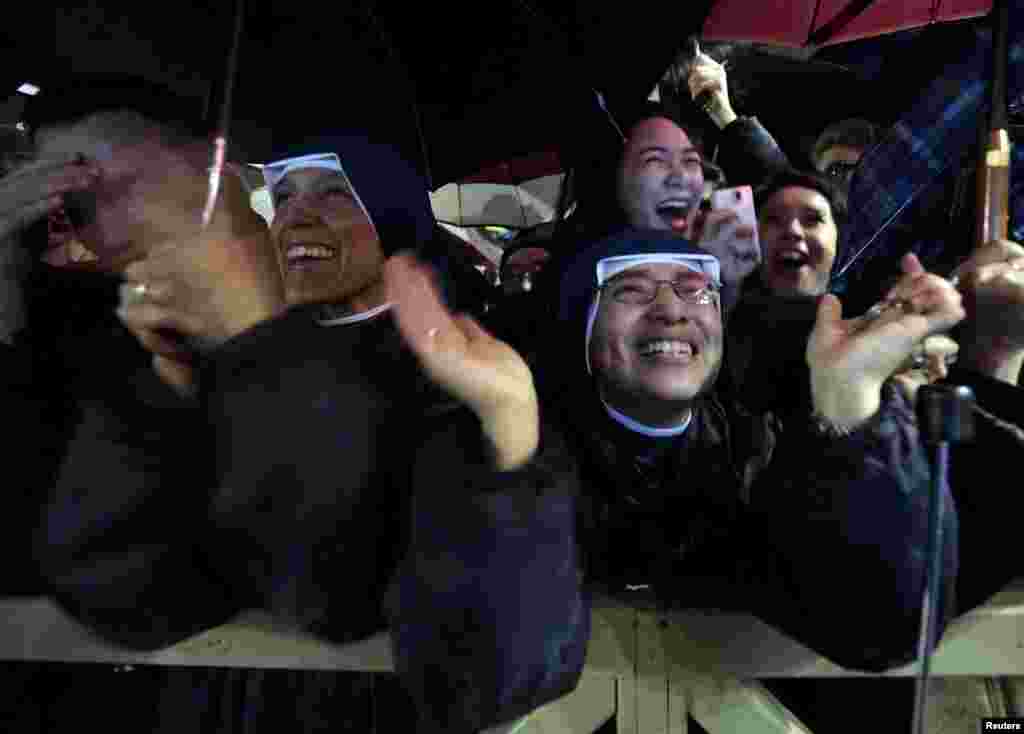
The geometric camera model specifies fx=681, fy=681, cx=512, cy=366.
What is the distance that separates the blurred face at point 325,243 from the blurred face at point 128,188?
0.43 ft

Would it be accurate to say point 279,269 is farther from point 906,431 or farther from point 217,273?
point 906,431

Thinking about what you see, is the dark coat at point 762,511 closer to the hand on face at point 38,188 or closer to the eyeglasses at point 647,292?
the eyeglasses at point 647,292

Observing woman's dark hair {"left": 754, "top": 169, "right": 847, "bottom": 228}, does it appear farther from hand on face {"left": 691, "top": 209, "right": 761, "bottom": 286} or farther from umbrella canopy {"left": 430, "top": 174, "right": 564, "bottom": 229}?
umbrella canopy {"left": 430, "top": 174, "right": 564, "bottom": 229}

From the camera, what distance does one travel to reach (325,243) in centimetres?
102

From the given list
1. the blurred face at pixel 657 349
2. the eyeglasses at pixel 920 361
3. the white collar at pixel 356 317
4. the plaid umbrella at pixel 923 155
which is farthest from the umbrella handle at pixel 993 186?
the white collar at pixel 356 317

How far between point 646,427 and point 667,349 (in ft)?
0.43

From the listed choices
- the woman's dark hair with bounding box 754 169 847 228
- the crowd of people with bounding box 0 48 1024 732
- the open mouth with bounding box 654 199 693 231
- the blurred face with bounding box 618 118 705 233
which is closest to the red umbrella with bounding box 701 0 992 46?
the woman's dark hair with bounding box 754 169 847 228

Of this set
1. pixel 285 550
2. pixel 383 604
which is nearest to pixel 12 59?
pixel 285 550

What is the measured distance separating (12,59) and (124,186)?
29 cm

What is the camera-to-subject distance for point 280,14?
1.21 metres

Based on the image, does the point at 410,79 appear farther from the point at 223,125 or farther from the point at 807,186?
the point at 807,186

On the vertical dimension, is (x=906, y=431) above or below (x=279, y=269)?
below

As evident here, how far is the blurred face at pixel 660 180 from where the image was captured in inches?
56.9

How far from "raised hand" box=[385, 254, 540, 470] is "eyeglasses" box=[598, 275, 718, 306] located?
1.19ft
